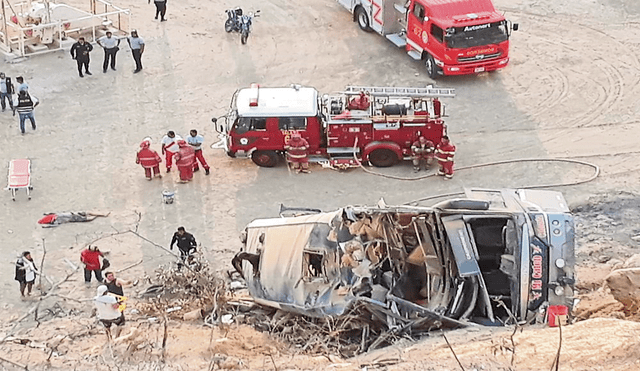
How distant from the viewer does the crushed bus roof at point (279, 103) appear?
2211 cm

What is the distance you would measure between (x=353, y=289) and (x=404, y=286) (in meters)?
0.89

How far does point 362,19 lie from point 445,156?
8.44 metres

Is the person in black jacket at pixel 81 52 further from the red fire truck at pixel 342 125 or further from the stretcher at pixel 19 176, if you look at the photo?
the red fire truck at pixel 342 125

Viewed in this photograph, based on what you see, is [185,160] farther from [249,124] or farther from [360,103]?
[360,103]

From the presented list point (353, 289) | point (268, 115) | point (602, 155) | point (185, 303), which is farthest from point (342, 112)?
point (353, 289)

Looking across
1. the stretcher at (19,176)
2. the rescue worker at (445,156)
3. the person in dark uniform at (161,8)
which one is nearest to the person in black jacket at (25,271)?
the stretcher at (19,176)

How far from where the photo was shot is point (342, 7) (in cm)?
3080

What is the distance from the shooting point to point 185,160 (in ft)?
71.3

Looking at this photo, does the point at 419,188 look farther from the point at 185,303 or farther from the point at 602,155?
the point at 185,303

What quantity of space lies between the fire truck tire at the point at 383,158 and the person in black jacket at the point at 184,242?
5328mm

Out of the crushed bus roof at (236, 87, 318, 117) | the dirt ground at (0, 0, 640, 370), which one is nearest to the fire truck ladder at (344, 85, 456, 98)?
the crushed bus roof at (236, 87, 318, 117)

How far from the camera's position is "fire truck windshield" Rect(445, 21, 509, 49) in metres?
25.7

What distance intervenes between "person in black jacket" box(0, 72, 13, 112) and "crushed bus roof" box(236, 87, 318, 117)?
5752 millimetres

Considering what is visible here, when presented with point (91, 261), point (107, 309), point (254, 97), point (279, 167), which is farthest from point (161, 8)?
point (107, 309)
